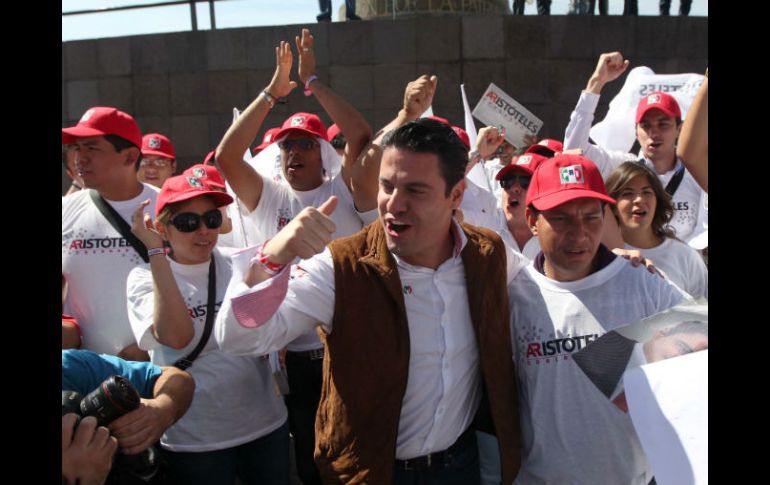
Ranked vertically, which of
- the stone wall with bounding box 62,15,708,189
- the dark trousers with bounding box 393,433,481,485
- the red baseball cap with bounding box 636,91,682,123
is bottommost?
the dark trousers with bounding box 393,433,481,485

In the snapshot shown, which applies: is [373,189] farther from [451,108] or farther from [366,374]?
[451,108]

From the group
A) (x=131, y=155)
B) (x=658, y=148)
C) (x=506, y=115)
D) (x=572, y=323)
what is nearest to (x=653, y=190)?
(x=658, y=148)

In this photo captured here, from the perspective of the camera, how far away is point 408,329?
2266mm

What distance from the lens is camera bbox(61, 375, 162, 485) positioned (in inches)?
77.4

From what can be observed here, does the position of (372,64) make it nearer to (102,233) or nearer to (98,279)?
(102,233)

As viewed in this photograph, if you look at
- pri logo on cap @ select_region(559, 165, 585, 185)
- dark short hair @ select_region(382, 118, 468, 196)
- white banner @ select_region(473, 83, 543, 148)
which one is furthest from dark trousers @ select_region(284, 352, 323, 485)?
white banner @ select_region(473, 83, 543, 148)

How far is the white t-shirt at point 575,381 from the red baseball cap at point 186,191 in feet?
5.13

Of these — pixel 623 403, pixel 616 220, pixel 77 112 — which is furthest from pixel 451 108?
pixel 623 403

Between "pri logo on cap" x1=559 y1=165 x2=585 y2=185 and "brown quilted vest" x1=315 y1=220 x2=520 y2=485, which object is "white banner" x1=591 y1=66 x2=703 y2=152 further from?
"brown quilted vest" x1=315 y1=220 x2=520 y2=485

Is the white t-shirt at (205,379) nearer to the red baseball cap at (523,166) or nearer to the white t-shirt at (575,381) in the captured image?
the white t-shirt at (575,381)

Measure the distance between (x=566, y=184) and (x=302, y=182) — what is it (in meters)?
1.92

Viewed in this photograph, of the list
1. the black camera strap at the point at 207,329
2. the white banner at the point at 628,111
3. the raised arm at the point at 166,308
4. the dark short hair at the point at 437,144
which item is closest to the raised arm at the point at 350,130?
the black camera strap at the point at 207,329
